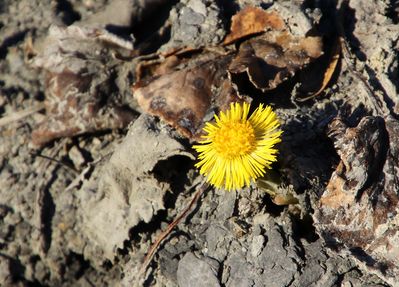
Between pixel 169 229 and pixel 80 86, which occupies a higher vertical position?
pixel 80 86

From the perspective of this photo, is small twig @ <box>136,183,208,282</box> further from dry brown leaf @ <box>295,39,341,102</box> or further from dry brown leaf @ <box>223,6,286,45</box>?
dry brown leaf @ <box>223,6,286,45</box>

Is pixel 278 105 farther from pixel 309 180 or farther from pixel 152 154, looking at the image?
pixel 152 154

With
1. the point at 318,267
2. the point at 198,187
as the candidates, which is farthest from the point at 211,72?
the point at 318,267

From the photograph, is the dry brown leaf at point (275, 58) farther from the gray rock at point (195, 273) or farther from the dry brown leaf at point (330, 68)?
the gray rock at point (195, 273)

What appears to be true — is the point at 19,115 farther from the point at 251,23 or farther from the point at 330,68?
the point at 330,68

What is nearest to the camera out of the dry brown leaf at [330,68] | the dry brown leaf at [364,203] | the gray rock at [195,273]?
the dry brown leaf at [364,203]

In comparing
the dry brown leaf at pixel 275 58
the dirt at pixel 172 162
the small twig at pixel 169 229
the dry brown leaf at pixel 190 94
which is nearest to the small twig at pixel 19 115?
the dirt at pixel 172 162

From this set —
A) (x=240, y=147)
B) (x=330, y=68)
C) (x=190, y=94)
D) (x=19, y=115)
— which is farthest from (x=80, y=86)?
(x=330, y=68)
